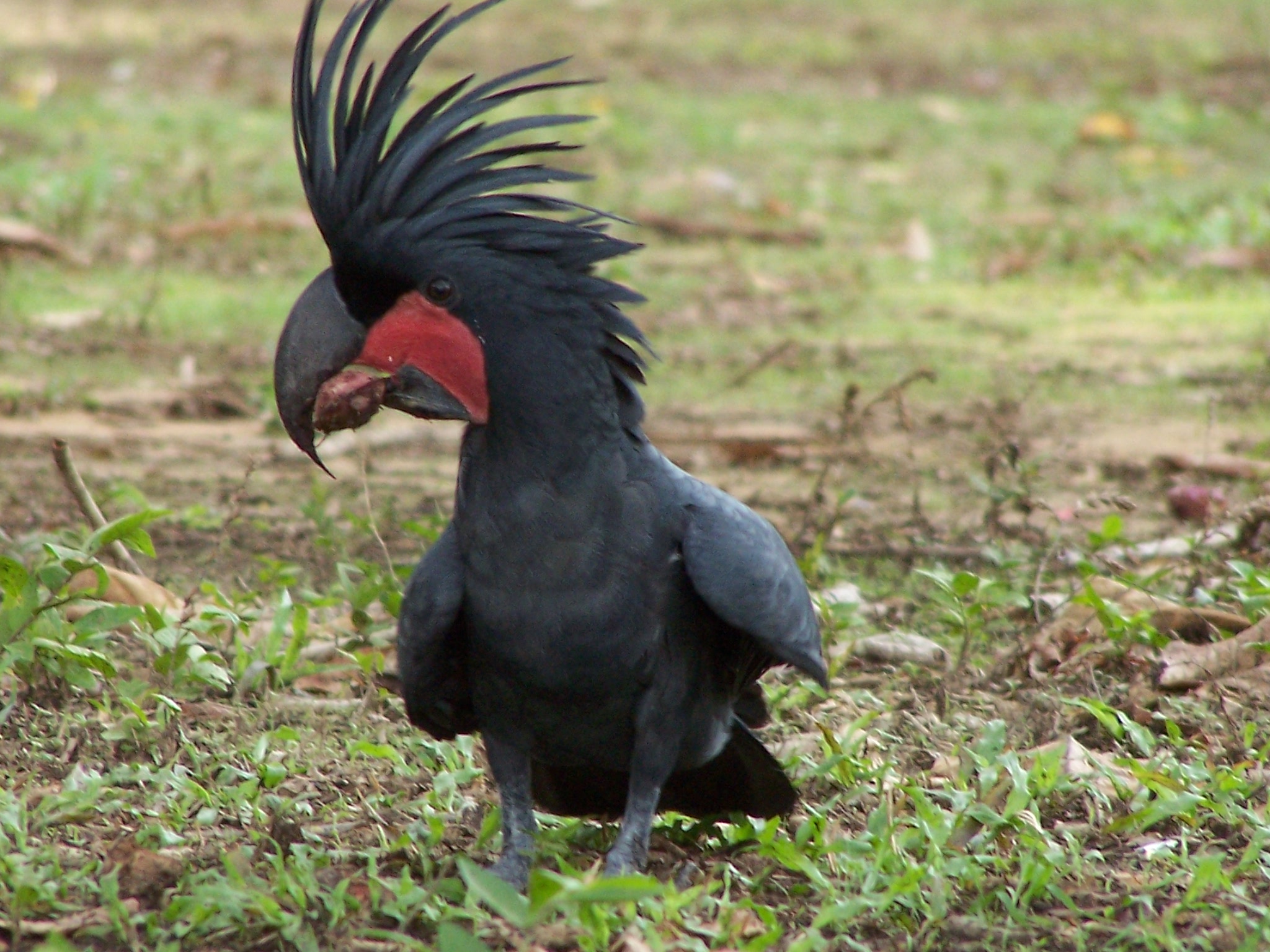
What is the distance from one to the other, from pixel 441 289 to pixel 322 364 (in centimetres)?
25

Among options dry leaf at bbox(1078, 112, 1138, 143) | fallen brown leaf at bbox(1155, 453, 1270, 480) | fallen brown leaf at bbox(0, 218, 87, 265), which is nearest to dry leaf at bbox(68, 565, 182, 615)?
fallen brown leaf at bbox(1155, 453, 1270, 480)

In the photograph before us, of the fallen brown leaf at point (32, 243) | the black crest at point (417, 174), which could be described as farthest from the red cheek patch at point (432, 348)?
the fallen brown leaf at point (32, 243)

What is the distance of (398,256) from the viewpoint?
306 cm

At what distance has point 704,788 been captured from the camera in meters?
3.46

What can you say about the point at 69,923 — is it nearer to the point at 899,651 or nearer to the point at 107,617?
the point at 107,617

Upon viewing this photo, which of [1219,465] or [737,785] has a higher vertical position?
[1219,465]

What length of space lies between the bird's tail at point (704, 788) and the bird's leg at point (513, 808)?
16 centimetres

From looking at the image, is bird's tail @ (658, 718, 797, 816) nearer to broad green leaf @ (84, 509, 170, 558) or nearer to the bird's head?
the bird's head

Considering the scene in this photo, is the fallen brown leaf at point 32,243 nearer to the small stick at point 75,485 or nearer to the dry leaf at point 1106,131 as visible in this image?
the small stick at point 75,485

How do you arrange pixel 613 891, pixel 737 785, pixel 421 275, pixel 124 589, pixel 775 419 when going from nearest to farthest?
pixel 613 891
pixel 421 275
pixel 737 785
pixel 124 589
pixel 775 419

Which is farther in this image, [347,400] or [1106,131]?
[1106,131]

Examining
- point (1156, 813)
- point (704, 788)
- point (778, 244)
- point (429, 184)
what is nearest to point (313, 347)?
point (429, 184)

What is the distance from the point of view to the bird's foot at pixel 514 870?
10.5ft

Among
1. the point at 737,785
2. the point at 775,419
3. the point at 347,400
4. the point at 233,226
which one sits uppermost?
the point at 347,400
